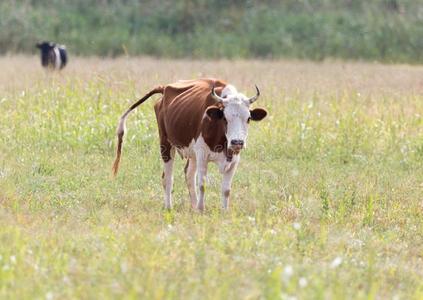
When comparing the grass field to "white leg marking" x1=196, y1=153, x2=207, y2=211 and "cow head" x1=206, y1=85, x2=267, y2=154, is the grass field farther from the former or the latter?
"cow head" x1=206, y1=85, x2=267, y2=154

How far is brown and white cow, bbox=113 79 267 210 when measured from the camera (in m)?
10.7

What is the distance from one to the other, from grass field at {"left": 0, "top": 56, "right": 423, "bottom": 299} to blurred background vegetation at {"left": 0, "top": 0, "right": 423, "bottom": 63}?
9.30 m

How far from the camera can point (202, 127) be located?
1107 centimetres

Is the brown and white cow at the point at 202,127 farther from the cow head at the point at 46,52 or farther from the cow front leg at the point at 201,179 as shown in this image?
the cow head at the point at 46,52

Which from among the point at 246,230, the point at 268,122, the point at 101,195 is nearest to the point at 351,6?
the point at 268,122

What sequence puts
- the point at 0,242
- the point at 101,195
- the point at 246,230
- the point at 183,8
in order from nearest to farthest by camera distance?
the point at 0,242 → the point at 246,230 → the point at 101,195 → the point at 183,8

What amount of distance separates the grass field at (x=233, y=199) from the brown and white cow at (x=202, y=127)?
0.38 metres

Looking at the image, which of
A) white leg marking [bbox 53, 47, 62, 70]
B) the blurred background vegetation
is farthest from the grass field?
the blurred background vegetation

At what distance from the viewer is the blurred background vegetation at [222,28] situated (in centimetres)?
3181

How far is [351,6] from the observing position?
1415 inches

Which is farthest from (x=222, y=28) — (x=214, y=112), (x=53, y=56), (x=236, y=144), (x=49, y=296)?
(x=49, y=296)

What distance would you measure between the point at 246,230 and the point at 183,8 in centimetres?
2690

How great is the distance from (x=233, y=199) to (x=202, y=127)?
129cm

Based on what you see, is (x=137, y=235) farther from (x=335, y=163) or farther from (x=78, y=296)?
(x=335, y=163)
